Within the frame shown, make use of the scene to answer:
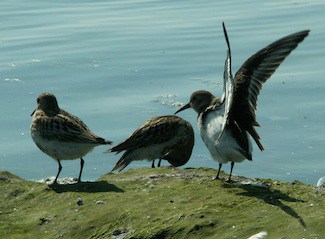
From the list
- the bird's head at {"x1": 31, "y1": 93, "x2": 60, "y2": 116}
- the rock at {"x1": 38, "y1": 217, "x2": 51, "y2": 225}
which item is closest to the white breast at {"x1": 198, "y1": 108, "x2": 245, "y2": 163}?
the rock at {"x1": 38, "y1": 217, "x2": 51, "y2": 225}

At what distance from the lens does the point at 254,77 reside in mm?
9602

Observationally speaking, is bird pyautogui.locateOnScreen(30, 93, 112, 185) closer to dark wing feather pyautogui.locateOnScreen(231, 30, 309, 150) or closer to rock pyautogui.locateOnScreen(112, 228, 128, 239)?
dark wing feather pyautogui.locateOnScreen(231, 30, 309, 150)

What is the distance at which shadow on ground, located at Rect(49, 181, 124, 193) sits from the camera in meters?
9.47

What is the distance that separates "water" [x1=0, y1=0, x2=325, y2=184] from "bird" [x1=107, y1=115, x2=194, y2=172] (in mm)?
1446

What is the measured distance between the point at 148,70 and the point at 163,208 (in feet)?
34.9

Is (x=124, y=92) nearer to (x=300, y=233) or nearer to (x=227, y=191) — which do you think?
(x=227, y=191)

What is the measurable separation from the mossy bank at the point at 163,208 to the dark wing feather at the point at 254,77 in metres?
0.75

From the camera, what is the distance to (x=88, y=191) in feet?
31.1

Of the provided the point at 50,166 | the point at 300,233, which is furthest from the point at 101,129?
the point at 300,233

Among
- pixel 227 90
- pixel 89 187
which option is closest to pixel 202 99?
pixel 89 187

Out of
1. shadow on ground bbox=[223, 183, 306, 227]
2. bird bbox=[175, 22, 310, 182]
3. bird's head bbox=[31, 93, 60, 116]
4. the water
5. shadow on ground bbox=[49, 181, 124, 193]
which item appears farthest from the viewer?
the water

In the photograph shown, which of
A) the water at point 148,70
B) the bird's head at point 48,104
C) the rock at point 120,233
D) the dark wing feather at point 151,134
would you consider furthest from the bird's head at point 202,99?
the rock at point 120,233

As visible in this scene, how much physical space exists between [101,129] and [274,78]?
506 cm

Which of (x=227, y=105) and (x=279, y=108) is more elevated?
(x=227, y=105)
